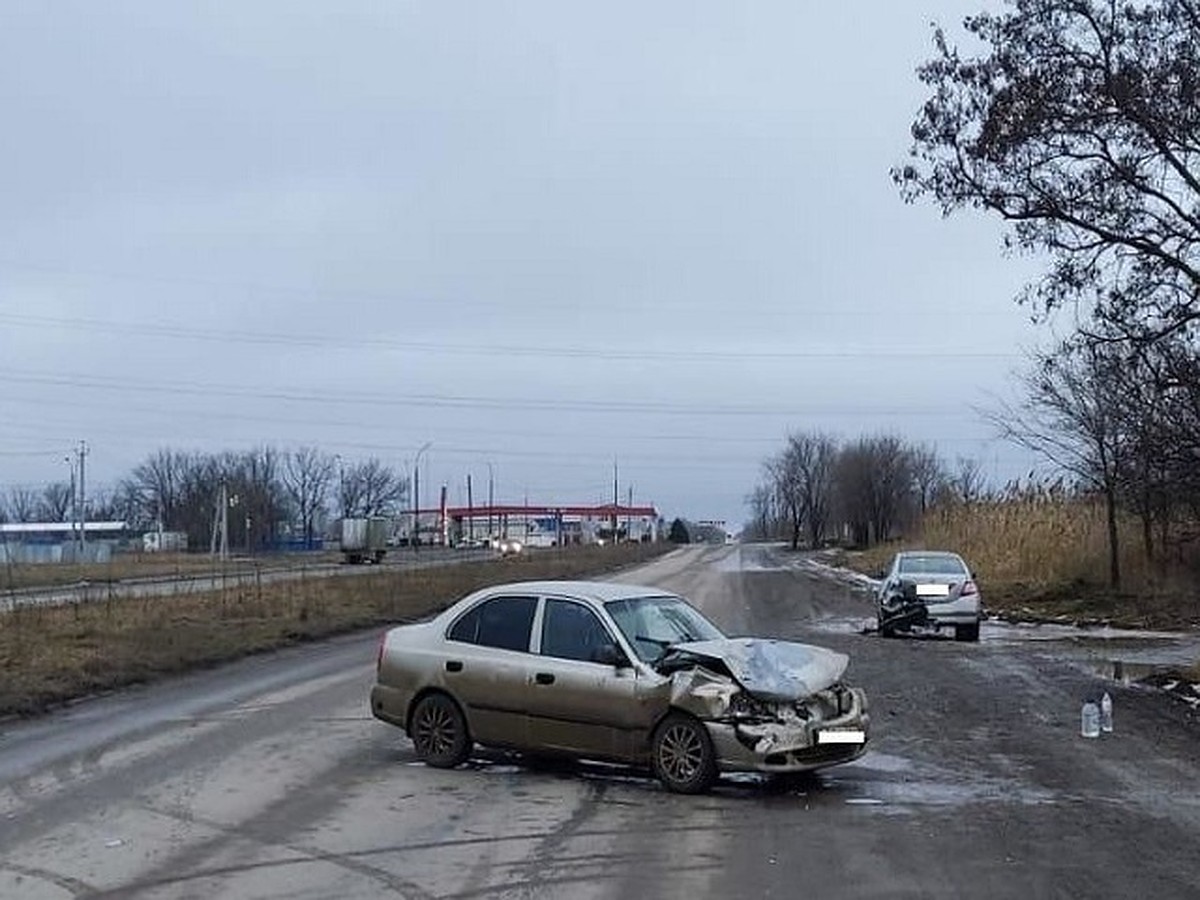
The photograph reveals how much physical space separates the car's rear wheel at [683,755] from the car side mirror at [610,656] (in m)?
0.57

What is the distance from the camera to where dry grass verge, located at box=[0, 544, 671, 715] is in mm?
20078

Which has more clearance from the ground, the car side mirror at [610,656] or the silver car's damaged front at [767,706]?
the car side mirror at [610,656]

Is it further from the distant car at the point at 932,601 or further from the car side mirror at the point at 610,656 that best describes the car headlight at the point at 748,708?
the distant car at the point at 932,601

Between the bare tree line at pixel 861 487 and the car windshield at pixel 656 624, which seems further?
the bare tree line at pixel 861 487

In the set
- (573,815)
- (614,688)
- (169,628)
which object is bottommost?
(573,815)

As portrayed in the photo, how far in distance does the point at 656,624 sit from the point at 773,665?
117cm

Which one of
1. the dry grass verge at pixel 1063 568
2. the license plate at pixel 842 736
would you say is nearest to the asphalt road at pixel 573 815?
the license plate at pixel 842 736

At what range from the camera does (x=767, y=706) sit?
449 inches

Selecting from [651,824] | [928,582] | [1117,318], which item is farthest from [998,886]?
[928,582]

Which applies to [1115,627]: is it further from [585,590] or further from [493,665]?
[493,665]

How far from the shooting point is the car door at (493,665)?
1255 centimetres

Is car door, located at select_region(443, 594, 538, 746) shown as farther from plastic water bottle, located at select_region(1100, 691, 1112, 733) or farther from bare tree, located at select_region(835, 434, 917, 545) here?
bare tree, located at select_region(835, 434, 917, 545)

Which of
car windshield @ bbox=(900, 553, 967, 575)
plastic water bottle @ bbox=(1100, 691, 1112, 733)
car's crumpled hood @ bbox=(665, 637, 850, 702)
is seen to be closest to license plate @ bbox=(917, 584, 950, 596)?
car windshield @ bbox=(900, 553, 967, 575)

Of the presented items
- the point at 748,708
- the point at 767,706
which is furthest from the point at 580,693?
the point at 767,706
